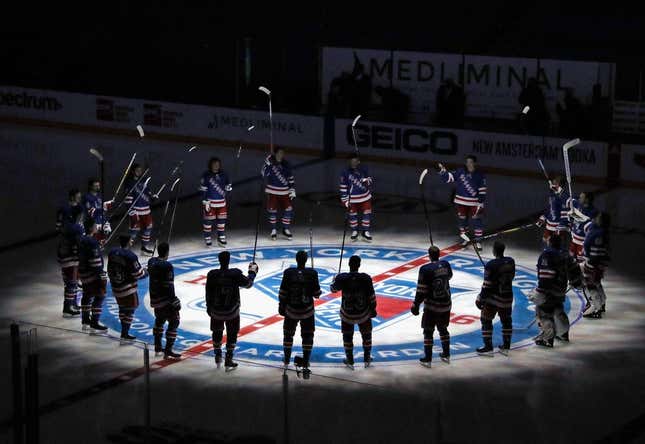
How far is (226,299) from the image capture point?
47.2 ft

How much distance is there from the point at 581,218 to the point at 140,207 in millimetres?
7322

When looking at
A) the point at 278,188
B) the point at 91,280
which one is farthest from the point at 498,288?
the point at 278,188

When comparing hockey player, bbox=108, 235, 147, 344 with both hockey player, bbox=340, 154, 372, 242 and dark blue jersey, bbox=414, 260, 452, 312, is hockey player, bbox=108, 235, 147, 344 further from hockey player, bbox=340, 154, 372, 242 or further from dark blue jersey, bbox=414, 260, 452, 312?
hockey player, bbox=340, 154, 372, 242

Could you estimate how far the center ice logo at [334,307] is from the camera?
15.7m

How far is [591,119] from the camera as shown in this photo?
2736cm

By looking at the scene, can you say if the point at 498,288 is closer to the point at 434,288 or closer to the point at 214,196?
the point at 434,288

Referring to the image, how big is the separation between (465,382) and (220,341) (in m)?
2.90

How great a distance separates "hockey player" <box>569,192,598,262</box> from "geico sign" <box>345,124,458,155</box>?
33.0ft

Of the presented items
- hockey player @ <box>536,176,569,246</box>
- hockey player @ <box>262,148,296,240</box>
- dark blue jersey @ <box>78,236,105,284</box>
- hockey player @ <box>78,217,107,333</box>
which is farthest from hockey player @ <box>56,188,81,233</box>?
hockey player @ <box>536,176,569,246</box>

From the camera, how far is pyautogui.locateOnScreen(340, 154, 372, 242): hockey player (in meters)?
21.2

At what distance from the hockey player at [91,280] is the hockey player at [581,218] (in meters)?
6.64

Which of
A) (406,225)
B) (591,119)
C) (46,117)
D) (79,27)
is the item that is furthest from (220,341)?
(79,27)

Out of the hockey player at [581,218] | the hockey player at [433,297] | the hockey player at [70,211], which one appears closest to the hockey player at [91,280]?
the hockey player at [70,211]

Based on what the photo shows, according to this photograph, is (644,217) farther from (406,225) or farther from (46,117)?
(46,117)
